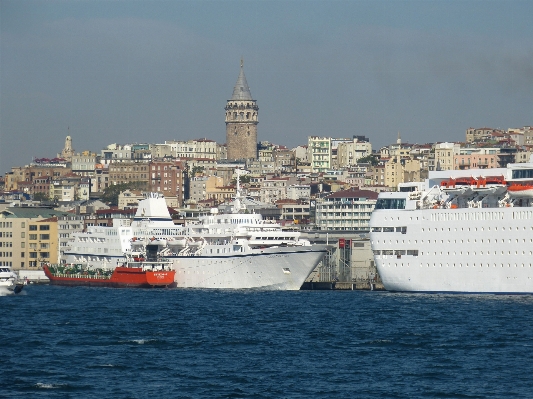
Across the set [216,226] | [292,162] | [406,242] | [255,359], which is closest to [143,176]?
[292,162]

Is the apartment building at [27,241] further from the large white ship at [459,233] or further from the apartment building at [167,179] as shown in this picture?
the apartment building at [167,179]

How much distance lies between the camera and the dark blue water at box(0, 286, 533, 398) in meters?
32.3

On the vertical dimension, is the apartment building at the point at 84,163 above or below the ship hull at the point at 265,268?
above

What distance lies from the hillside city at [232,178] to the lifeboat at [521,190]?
111ft

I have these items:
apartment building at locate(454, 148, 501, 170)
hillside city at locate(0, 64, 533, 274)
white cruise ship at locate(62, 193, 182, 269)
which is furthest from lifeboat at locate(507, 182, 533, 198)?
apartment building at locate(454, 148, 501, 170)

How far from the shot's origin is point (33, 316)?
2045 inches

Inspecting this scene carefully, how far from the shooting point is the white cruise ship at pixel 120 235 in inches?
3118

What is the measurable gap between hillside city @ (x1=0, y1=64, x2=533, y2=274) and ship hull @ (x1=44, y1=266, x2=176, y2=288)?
16.0 metres

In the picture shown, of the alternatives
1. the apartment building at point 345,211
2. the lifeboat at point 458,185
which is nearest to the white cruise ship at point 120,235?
the lifeboat at point 458,185

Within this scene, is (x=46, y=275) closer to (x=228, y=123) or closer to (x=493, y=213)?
(x=493, y=213)

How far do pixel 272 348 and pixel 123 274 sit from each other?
3660 centimetres

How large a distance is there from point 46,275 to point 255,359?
159 ft

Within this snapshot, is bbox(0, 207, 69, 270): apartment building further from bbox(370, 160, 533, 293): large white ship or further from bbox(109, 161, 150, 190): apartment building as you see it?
bbox(109, 161, 150, 190): apartment building

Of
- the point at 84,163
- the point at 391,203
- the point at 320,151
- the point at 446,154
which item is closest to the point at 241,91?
the point at 320,151
